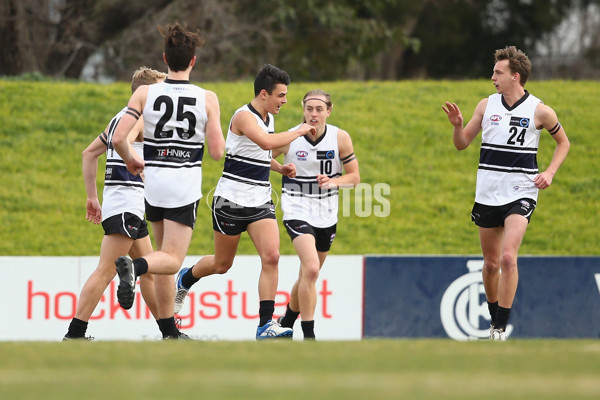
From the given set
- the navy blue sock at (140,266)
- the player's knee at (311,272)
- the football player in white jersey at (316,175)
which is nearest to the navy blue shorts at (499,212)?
the football player in white jersey at (316,175)

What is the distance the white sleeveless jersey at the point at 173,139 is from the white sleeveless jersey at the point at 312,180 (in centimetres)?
167

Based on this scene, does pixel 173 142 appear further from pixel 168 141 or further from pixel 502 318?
pixel 502 318

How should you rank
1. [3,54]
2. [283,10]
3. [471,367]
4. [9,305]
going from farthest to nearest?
[283,10] < [3,54] < [9,305] < [471,367]

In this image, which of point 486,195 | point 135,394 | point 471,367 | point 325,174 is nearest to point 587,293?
point 486,195

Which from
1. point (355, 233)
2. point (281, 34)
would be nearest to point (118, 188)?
point (355, 233)

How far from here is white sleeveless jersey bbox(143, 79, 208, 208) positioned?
6.65m

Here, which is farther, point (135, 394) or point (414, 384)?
point (414, 384)

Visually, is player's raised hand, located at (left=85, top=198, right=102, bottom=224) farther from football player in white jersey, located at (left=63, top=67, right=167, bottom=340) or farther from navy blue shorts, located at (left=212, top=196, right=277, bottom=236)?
navy blue shorts, located at (left=212, top=196, right=277, bottom=236)

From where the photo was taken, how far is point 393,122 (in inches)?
681

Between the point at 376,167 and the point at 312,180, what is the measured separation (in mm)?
7627

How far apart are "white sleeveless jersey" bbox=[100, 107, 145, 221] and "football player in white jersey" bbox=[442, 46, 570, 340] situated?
8.73 ft

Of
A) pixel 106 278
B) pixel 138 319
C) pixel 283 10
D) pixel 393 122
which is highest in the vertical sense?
pixel 283 10

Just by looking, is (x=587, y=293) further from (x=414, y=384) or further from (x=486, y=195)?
(x=414, y=384)

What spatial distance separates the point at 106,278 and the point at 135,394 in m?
3.79
